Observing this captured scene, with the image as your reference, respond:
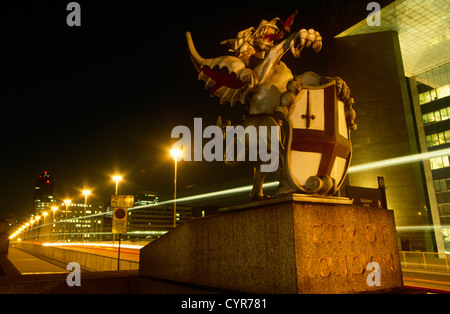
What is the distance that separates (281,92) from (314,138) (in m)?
0.95

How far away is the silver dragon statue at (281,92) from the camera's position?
4488mm

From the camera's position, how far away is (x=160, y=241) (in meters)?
6.32

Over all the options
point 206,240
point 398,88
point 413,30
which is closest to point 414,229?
point 398,88

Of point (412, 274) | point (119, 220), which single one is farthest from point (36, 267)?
point (412, 274)

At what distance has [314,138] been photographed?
450 centimetres

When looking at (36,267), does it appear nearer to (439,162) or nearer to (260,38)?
(260,38)

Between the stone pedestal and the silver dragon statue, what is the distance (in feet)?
1.61

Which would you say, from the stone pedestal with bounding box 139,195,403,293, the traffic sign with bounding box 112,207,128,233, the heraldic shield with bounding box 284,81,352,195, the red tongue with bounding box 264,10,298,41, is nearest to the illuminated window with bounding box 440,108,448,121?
the traffic sign with bounding box 112,207,128,233

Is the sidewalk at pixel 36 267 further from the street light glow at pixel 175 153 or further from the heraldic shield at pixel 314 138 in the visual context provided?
the heraldic shield at pixel 314 138

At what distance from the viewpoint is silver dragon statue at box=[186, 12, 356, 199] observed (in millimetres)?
4488

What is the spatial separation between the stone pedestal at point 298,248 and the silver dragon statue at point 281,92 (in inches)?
19.4

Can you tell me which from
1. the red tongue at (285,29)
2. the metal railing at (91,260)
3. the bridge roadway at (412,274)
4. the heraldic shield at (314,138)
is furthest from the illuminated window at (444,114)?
the heraldic shield at (314,138)

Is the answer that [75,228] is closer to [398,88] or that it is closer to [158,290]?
[398,88]
